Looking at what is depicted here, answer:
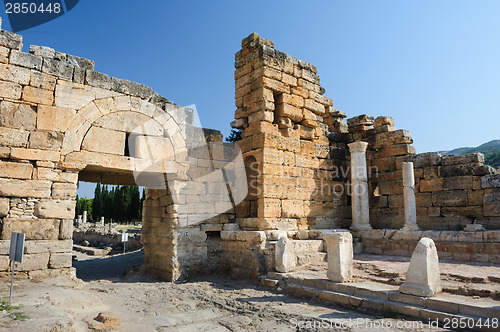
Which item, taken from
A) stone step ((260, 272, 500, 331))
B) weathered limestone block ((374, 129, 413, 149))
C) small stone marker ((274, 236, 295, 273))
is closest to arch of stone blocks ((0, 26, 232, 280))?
small stone marker ((274, 236, 295, 273))

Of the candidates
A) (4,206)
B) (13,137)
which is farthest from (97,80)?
(4,206)

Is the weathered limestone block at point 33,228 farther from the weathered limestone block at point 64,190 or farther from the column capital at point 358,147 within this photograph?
the column capital at point 358,147

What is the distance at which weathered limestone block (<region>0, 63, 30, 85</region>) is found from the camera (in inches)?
252

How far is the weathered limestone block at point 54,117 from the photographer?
6641 millimetres

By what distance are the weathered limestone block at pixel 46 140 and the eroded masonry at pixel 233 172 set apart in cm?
3

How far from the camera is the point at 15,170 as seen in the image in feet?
20.6

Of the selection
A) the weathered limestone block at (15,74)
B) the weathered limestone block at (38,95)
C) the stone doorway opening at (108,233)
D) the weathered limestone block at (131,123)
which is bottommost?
the stone doorway opening at (108,233)

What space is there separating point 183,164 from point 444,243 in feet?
20.6

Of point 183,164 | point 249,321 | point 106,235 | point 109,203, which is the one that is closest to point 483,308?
point 249,321

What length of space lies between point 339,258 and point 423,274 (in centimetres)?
144

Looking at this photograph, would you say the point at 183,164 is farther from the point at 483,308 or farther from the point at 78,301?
the point at 483,308

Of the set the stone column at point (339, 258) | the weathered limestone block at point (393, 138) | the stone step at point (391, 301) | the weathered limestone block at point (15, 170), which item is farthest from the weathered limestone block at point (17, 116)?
the weathered limestone block at point (393, 138)

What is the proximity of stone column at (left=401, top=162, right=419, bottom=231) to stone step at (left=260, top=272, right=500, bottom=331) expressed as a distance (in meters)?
3.48

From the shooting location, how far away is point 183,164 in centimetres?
830
